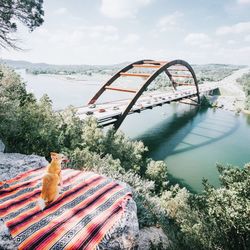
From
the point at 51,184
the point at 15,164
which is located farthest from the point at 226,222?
the point at 15,164

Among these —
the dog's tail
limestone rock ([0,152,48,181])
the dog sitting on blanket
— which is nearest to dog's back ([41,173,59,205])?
the dog sitting on blanket

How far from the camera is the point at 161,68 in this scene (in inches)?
1302

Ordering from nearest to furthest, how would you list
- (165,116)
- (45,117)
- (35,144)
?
(35,144), (45,117), (165,116)

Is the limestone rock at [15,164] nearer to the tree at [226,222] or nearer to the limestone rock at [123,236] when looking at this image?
the limestone rock at [123,236]

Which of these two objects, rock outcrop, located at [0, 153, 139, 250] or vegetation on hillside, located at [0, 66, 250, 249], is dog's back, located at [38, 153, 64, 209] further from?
vegetation on hillside, located at [0, 66, 250, 249]

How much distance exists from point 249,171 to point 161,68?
2673 centimetres

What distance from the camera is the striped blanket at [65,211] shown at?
5039 mm

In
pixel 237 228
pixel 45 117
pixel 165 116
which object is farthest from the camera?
pixel 165 116

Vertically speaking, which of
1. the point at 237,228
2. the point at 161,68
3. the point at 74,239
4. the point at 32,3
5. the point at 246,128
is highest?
the point at 32,3

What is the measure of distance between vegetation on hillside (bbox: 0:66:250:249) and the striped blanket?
1.94 m

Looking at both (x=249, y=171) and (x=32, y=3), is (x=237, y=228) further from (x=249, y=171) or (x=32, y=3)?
(x=32, y=3)

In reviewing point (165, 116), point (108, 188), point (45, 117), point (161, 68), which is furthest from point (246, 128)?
point (108, 188)

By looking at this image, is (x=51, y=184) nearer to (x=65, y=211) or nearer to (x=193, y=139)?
(x=65, y=211)

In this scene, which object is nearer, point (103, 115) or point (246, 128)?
point (103, 115)
